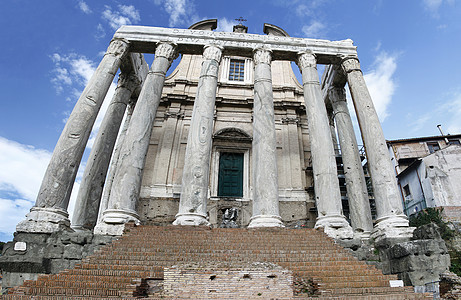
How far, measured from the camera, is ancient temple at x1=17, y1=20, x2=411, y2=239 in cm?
1001

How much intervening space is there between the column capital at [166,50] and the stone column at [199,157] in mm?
1728

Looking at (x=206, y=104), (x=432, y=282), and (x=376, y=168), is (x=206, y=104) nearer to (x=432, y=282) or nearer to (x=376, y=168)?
(x=376, y=168)

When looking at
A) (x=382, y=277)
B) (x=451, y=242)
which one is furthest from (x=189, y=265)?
(x=451, y=242)

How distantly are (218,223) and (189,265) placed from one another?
868cm

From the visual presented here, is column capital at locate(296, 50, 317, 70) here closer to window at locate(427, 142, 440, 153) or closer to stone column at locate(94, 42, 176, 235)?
stone column at locate(94, 42, 176, 235)

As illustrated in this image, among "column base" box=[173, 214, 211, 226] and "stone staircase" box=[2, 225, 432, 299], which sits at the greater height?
"column base" box=[173, 214, 211, 226]

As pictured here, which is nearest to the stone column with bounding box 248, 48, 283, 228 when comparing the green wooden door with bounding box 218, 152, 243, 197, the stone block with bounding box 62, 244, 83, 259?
the green wooden door with bounding box 218, 152, 243, 197

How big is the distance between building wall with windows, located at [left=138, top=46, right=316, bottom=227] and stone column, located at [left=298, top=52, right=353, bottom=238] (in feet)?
15.7

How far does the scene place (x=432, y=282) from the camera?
6.77 meters

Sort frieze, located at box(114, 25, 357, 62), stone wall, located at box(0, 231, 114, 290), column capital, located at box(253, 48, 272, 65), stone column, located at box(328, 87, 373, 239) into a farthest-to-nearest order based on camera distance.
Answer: frieze, located at box(114, 25, 357, 62), column capital, located at box(253, 48, 272, 65), stone column, located at box(328, 87, 373, 239), stone wall, located at box(0, 231, 114, 290)

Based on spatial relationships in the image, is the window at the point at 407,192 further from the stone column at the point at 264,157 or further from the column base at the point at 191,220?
the column base at the point at 191,220

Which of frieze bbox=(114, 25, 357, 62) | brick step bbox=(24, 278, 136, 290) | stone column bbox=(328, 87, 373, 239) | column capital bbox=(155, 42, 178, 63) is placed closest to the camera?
brick step bbox=(24, 278, 136, 290)

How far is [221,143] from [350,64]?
802cm

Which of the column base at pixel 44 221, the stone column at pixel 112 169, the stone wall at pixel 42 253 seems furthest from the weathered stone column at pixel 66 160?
the stone column at pixel 112 169
